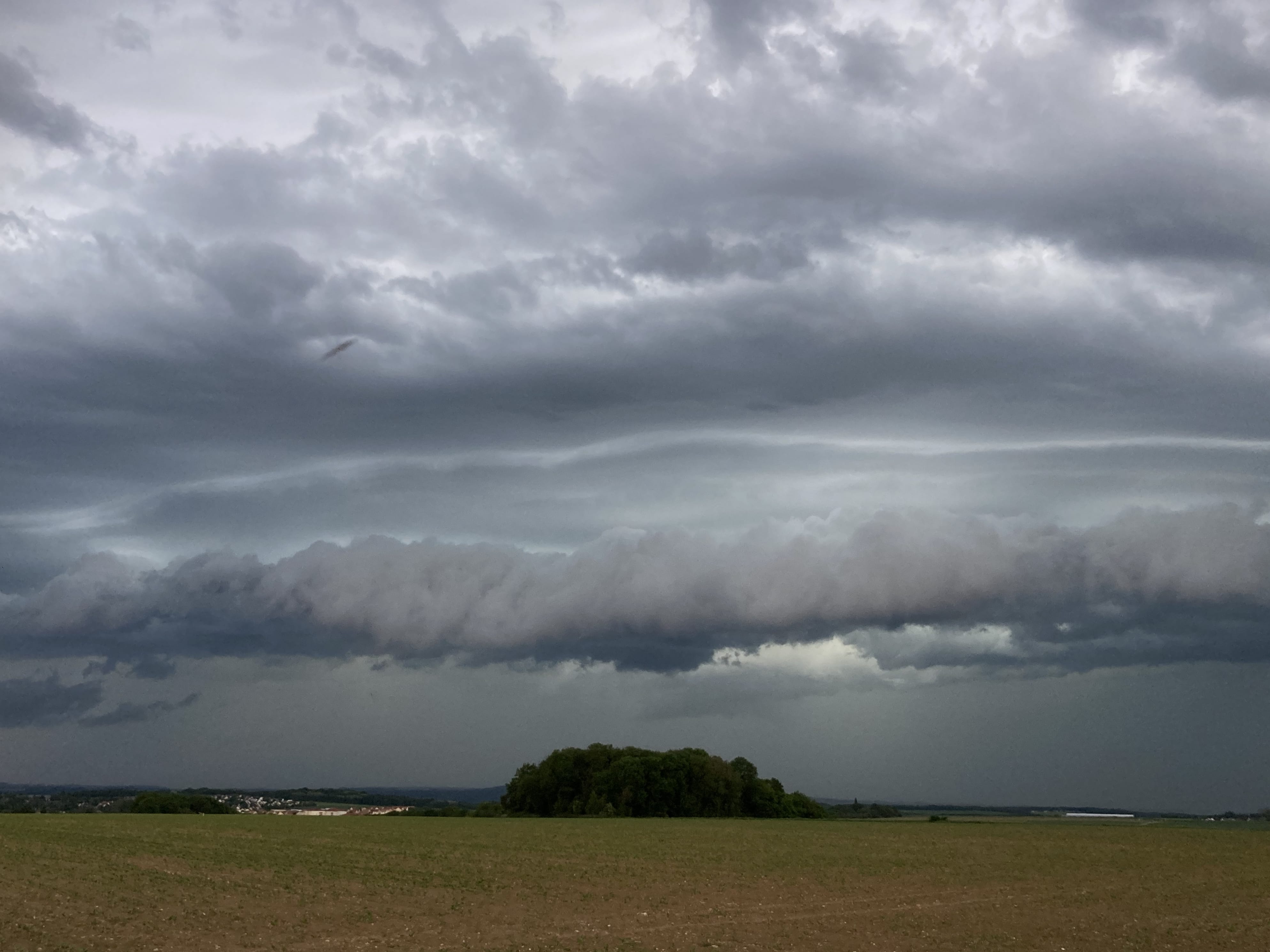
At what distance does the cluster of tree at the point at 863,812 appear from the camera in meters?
149

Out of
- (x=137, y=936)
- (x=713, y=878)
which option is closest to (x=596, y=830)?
(x=713, y=878)

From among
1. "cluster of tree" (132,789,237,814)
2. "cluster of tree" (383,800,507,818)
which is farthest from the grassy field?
"cluster of tree" (383,800,507,818)

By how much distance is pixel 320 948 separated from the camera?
38250mm

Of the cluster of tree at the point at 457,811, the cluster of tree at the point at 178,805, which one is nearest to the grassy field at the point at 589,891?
the cluster of tree at the point at 178,805

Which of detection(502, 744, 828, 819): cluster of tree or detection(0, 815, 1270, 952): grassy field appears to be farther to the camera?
detection(502, 744, 828, 819): cluster of tree

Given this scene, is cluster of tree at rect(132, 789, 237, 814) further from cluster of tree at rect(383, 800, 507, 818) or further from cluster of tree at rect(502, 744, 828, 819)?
cluster of tree at rect(502, 744, 828, 819)

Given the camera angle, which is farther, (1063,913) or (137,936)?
(1063,913)

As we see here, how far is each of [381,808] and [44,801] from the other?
162ft

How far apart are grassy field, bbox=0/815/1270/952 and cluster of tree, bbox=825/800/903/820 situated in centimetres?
6255

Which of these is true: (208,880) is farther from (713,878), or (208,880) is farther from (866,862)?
(866,862)

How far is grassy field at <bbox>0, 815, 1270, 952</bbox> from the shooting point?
41156 mm

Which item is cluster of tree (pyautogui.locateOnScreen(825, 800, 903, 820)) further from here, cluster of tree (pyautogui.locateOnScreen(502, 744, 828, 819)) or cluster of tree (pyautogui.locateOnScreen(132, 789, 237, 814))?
cluster of tree (pyautogui.locateOnScreen(132, 789, 237, 814))

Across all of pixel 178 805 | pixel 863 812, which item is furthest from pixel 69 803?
pixel 863 812

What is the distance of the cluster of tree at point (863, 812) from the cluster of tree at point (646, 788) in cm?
614
